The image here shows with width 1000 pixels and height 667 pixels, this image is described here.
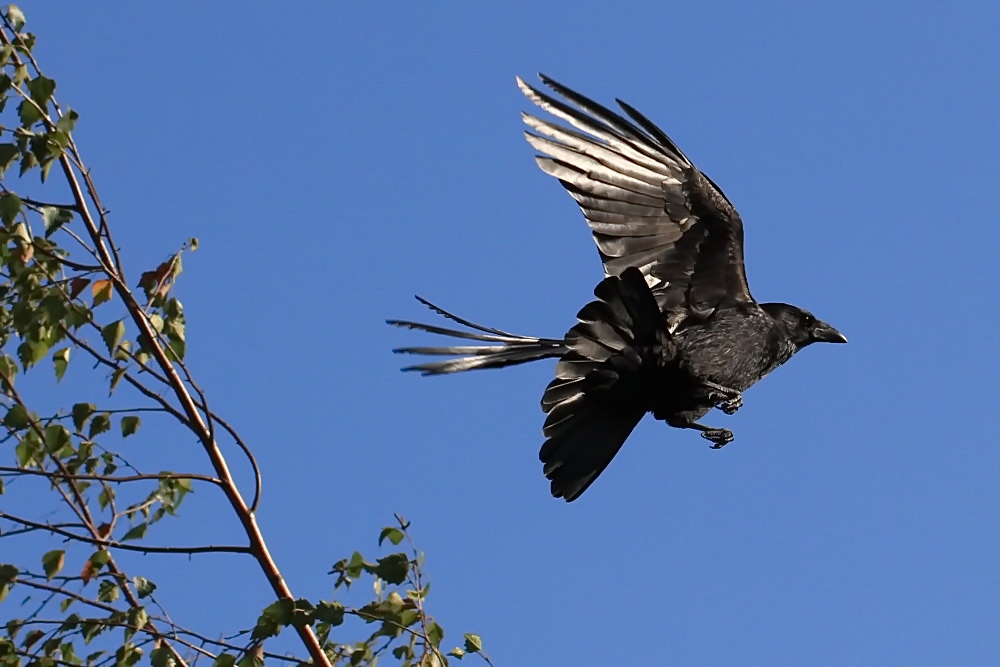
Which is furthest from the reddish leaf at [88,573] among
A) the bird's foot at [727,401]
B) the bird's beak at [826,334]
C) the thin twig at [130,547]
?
the bird's beak at [826,334]

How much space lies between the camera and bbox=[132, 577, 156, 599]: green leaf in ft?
11.2

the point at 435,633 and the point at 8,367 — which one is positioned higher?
the point at 8,367

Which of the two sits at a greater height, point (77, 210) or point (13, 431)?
point (77, 210)

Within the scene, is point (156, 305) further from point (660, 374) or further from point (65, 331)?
point (660, 374)

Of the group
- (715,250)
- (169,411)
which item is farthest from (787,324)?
(169,411)

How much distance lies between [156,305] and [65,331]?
0.25m

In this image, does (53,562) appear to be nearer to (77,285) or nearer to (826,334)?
(77,285)

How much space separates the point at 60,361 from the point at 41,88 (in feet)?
2.44

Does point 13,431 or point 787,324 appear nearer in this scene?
point 13,431

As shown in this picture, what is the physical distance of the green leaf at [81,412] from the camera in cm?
352

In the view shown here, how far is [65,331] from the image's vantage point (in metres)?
3.43

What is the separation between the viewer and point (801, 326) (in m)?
6.60

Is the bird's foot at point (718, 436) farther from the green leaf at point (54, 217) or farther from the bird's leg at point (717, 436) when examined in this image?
the green leaf at point (54, 217)

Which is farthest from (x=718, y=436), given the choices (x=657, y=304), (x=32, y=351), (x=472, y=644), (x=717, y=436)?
(x=32, y=351)
